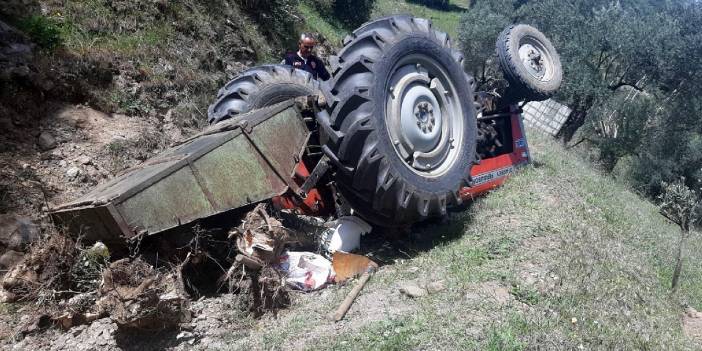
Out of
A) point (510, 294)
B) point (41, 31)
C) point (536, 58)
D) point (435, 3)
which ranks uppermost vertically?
point (41, 31)

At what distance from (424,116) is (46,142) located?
3.69 m

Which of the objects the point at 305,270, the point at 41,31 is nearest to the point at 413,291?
the point at 305,270

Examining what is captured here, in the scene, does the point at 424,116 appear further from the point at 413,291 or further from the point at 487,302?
the point at 487,302

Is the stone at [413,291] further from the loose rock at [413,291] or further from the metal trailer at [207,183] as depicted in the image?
the metal trailer at [207,183]

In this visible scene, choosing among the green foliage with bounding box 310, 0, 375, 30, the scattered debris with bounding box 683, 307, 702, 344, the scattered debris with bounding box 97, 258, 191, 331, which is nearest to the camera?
the scattered debris with bounding box 97, 258, 191, 331

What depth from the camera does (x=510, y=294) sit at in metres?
3.73

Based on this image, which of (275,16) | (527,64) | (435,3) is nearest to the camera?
(527,64)

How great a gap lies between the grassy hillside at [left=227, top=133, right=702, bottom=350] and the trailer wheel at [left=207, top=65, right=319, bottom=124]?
184 cm

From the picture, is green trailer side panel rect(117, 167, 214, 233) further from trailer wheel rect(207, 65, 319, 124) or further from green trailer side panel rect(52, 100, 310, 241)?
trailer wheel rect(207, 65, 319, 124)

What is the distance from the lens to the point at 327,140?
14.2 ft

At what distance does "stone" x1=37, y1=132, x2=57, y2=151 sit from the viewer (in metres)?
5.38

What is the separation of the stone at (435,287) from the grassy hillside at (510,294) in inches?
1.6

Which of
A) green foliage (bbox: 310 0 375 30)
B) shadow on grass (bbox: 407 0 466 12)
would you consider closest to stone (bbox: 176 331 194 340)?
green foliage (bbox: 310 0 375 30)

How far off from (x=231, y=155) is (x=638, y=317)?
10.4 feet
